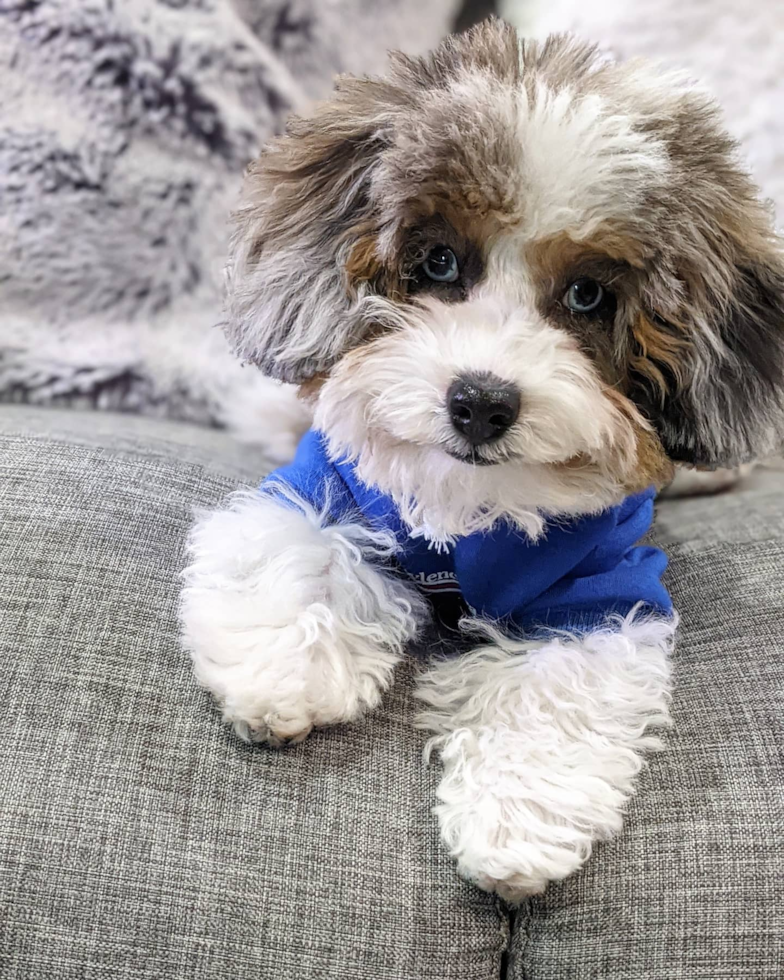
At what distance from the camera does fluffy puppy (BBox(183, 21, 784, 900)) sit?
1.08 meters

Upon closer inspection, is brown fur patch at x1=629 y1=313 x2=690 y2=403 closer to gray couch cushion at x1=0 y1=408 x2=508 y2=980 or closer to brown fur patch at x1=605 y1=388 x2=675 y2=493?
brown fur patch at x1=605 y1=388 x2=675 y2=493

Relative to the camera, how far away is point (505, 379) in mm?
1056

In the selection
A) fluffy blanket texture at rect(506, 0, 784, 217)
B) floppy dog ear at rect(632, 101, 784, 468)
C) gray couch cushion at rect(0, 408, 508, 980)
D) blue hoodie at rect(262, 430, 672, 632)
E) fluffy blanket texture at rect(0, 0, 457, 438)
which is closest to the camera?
gray couch cushion at rect(0, 408, 508, 980)

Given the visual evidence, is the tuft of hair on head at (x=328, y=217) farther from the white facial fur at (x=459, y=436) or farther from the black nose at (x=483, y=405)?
the black nose at (x=483, y=405)

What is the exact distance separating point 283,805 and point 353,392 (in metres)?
0.51

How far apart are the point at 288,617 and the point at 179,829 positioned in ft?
0.99

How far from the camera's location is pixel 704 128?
1.18 metres

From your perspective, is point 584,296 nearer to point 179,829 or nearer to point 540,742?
point 540,742

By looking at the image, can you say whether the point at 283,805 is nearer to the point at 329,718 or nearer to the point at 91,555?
the point at 329,718

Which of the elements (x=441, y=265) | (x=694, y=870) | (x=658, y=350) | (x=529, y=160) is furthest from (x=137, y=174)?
(x=694, y=870)

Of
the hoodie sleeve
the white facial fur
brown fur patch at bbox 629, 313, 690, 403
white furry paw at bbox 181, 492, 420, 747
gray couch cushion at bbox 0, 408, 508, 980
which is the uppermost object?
brown fur patch at bbox 629, 313, 690, 403

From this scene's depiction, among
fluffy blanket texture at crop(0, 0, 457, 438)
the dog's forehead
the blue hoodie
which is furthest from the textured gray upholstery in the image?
fluffy blanket texture at crop(0, 0, 457, 438)

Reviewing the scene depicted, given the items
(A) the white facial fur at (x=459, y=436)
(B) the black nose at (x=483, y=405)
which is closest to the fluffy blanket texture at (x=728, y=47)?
(A) the white facial fur at (x=459, y=436)

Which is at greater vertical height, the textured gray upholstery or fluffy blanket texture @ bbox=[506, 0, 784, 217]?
fluffy blanket texture @ bbox=[506, 0, 784, 217]
